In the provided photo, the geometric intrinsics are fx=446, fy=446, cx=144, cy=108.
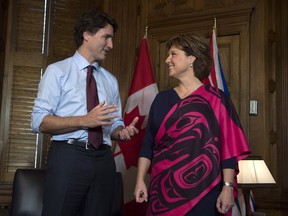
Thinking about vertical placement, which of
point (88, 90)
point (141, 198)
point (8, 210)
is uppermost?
point (88, 90)

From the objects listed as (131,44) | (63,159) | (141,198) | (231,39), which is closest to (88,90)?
(63,159)

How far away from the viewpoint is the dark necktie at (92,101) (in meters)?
1.97

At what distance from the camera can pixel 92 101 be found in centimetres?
203

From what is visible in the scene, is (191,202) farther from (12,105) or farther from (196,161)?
(12,105)

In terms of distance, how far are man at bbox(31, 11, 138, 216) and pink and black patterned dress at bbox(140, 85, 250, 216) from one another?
0.69ft

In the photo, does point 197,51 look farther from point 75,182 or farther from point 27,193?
point 27,193

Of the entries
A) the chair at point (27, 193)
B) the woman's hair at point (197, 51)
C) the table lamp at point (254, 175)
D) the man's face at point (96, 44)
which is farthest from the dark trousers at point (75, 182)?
the table lamp at point (254, 175)

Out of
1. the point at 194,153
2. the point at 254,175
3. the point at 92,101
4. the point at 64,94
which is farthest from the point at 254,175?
the point at 64,94

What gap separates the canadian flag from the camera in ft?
10.9

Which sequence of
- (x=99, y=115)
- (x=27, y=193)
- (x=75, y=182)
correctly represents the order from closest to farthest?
(x=99, y=115)
(x=75, y=182)
(x=27, y=193)

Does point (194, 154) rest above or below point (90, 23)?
below

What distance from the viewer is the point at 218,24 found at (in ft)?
11.7

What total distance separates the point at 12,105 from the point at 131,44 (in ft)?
3.88

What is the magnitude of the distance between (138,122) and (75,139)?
1.42 meters
